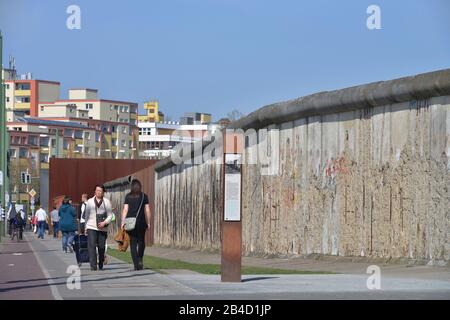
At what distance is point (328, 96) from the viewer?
76.4 ft

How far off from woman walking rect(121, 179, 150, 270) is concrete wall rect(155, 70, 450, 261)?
Answer: 4.42m

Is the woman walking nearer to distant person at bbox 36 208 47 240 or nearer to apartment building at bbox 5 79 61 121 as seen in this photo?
distant person at bbox 36 208 47 240

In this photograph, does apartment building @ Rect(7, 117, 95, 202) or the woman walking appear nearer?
the woman walking

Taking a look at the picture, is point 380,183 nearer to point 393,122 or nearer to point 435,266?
point 393,122

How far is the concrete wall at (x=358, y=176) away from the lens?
19.4 metres

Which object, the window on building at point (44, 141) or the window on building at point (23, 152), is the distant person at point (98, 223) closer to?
the window on building at point (23, 152)

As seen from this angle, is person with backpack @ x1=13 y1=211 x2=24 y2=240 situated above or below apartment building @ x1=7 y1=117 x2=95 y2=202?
below

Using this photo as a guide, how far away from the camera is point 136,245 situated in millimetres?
19812

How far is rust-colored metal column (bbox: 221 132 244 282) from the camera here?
16.3 metres

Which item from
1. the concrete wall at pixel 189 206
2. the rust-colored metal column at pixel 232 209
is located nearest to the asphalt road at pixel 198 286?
the rust-colored metal column at pixel 232 209

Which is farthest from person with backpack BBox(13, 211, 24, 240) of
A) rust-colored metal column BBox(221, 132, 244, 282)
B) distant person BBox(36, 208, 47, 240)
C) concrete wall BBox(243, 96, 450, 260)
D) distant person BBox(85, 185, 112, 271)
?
rust-colored metal column BBox(221, 132, 244, 282)
